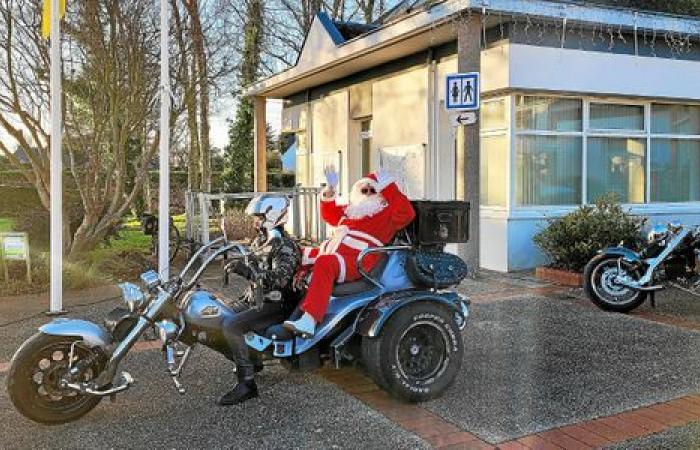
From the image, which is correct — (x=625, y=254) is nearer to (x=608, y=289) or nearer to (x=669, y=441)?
(x=608, y=289)

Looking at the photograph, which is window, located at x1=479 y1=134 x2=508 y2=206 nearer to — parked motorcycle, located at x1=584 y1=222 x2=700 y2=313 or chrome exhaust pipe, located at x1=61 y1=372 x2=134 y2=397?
parked motorcycle, located at x1=584 y1=222 x2=700 y2=313

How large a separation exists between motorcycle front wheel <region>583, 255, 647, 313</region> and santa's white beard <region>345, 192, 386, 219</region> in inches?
142

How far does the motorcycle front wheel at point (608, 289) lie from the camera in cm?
761

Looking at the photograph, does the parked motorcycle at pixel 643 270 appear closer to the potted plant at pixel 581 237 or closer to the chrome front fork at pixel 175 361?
the potted plant at pixel 581 237

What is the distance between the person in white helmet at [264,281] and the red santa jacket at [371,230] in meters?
0.34

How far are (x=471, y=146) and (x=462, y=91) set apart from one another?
0.97 m

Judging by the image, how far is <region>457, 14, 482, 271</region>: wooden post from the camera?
30.8ft

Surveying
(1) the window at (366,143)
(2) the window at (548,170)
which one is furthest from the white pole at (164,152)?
(1) the window at (366,143)

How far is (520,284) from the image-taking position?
938 cm

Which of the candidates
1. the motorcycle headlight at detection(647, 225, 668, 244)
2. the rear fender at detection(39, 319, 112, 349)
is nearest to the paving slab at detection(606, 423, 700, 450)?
the rear fender at detection(39, 319, 112, 349)

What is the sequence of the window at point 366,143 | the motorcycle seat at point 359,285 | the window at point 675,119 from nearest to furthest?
the motorcycle seat at point 359,285, the window at point 675,119, the window at point 366,143

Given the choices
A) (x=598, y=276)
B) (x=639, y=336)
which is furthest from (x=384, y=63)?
(x=639, y=336)

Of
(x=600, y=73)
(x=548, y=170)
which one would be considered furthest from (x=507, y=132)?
(x=600, y=73)

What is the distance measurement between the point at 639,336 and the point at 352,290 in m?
3.19
